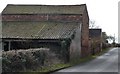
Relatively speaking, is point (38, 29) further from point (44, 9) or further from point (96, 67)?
point (96, 67)

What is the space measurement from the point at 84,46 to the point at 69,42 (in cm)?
1390

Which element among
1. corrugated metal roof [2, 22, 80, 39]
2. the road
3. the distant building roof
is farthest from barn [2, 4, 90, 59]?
the distant building roof

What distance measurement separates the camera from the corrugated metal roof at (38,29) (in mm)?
38469

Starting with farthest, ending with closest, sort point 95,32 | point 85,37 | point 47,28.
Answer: point 95,32 < point 85,37 < point 47,28

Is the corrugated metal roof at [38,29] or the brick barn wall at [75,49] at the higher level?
the corrugated metal roof at [38,29]

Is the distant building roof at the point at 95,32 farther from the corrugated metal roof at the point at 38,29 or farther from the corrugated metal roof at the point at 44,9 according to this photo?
the corrugated metal roof at the point at 38,29

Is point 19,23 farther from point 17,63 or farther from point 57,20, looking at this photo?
point 17,63

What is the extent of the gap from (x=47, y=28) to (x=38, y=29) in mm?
1164

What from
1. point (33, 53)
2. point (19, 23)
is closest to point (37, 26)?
point (19, 23)

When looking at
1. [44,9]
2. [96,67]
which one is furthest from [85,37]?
[96,67]

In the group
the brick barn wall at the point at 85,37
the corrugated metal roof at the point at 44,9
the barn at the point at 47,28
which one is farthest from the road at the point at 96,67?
the corrugated metal roof at the point at 44,9

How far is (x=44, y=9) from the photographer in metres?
49.1

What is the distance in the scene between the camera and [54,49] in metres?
35.3

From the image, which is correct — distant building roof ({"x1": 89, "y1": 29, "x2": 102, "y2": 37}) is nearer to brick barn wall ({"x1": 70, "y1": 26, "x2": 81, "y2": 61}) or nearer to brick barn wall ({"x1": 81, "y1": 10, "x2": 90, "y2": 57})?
brick barn wall ({"x1": 81, "y1": 10, "x2": 90, "y2": 57})
